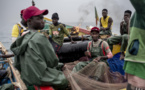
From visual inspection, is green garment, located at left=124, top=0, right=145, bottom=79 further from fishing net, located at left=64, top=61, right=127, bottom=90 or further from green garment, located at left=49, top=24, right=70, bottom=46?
green garment, located at left=49, top=24, right=70, bottom=46

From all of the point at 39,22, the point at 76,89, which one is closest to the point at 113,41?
the point at 76,89

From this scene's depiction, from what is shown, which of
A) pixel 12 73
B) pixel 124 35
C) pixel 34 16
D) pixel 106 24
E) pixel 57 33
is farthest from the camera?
pixel 106 24

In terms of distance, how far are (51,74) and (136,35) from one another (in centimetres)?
126

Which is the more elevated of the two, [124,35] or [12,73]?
[124,35]

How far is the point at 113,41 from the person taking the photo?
19.0 ft

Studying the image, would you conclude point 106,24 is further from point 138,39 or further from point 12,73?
point 138,39

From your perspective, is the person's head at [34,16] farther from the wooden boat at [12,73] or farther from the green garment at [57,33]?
the green garment at [57,33]

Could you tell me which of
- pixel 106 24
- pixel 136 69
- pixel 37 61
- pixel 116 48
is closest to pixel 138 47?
pixel 136 69

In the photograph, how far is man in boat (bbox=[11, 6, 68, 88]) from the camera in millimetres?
1854

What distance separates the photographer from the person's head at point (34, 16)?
2090 millimetres

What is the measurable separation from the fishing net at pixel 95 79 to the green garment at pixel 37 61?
64 centimetres

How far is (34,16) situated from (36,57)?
0.68 metres

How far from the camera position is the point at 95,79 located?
9.83 feet

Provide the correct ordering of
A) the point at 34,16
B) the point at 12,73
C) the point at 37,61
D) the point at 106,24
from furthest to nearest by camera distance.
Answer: the point at 106,24
the point at 12,73
the point at 34,16
the point at 37,61
